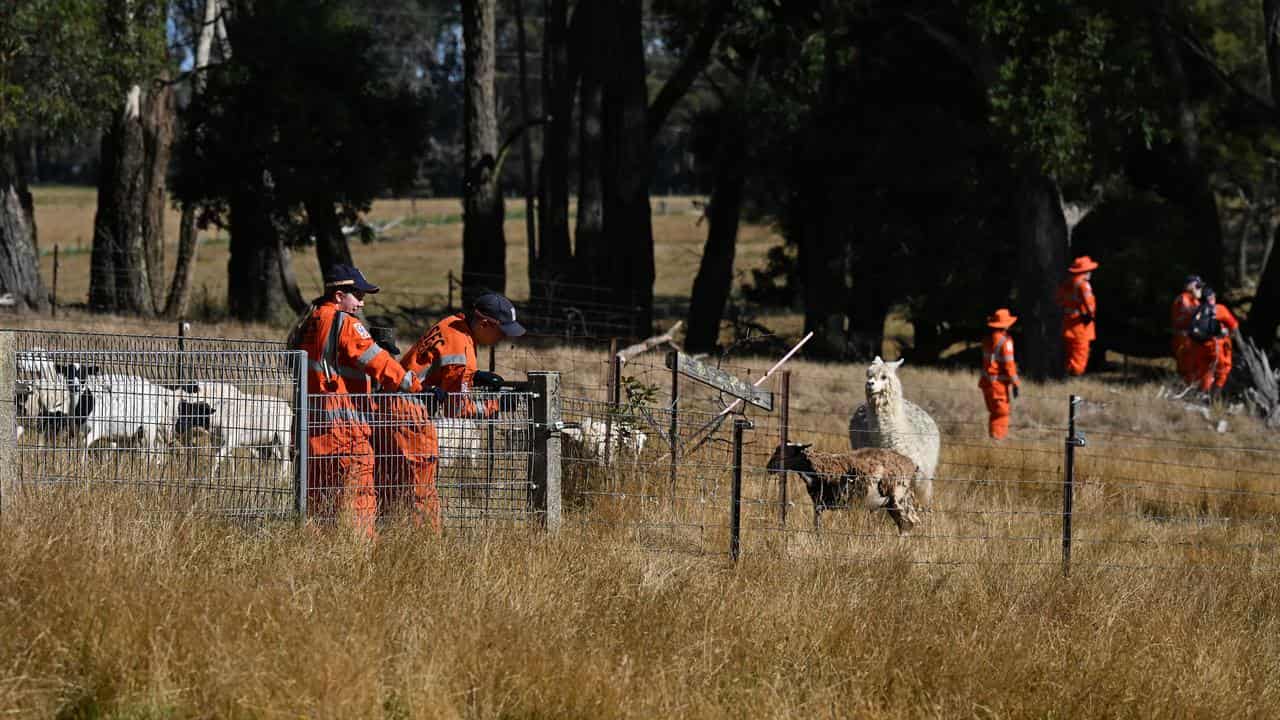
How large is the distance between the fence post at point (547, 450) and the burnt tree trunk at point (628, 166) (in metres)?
18.5

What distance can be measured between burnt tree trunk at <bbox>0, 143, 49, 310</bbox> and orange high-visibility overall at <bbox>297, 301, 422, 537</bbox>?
17197mm

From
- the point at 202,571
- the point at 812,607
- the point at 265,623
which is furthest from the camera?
the point at 812,607

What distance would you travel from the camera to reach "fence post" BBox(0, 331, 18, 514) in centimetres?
A: 783

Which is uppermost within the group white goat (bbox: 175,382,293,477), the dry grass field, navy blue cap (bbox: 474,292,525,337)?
navy blue cap (bbox: 474,292,525,337)

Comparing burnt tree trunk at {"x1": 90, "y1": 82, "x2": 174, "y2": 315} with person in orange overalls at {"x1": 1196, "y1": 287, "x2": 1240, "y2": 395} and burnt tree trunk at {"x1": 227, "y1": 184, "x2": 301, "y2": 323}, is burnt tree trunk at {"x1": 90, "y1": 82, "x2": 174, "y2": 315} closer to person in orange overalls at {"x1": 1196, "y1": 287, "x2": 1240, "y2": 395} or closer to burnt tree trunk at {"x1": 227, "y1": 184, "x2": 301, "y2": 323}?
burnt tree trunk at {"x1": 227, "y1": 184, "x2": 301, "y2": 323}

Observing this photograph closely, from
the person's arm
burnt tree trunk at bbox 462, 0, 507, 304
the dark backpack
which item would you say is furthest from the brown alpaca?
burnt tree trunk at bbox 462, 0, 507, 304

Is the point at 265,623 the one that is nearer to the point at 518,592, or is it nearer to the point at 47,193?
the point at 518,592

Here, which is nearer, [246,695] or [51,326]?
[246,695]

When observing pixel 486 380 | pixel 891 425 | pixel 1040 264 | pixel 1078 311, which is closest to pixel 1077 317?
pixel 1078 311

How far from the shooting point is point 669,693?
6922 mm

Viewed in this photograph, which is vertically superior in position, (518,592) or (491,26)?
(491,26)

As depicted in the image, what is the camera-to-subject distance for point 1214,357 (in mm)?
20656

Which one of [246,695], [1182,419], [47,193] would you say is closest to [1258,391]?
[1182,419]

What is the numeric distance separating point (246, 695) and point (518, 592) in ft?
5.59
